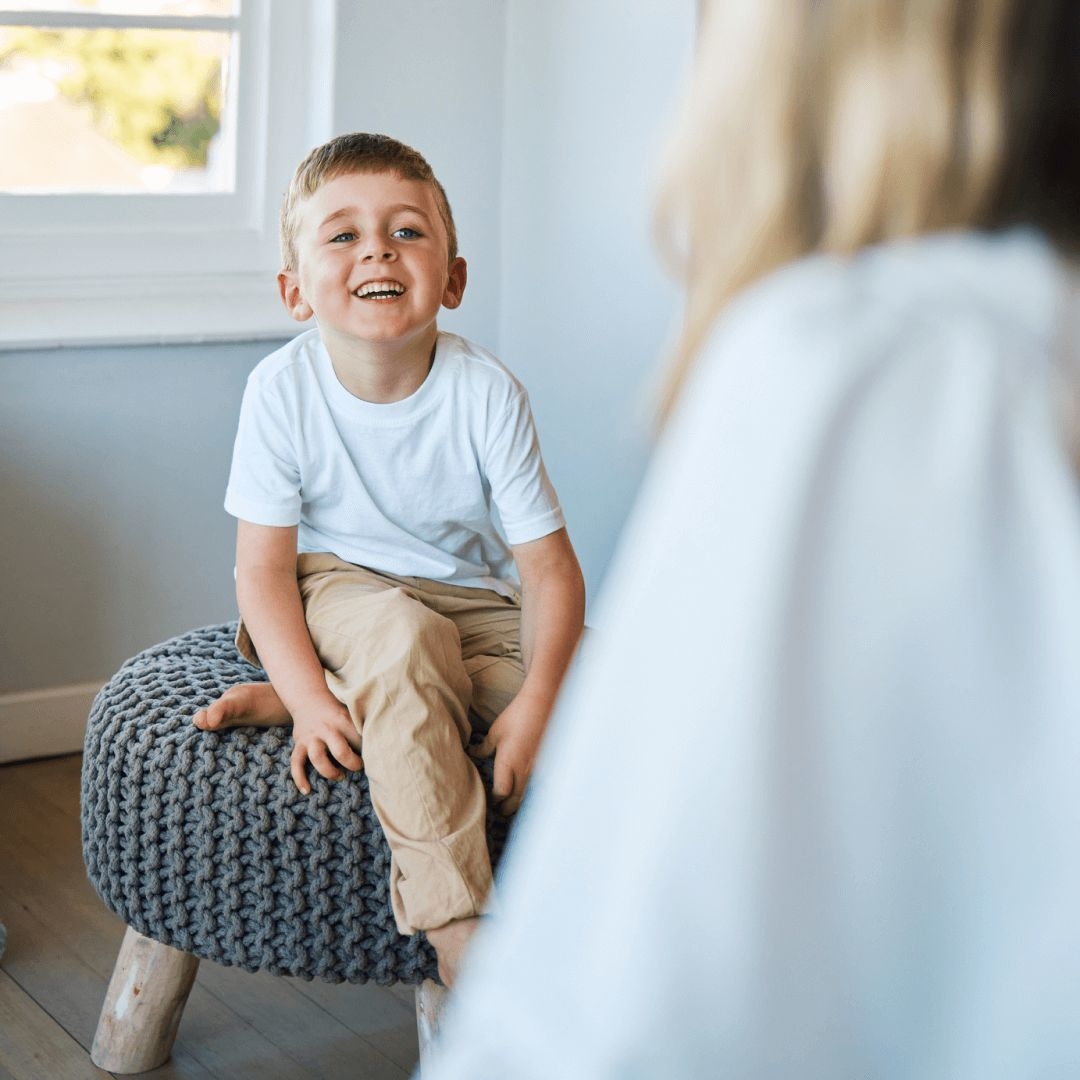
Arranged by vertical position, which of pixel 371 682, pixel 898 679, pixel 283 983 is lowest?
pixel 283 983

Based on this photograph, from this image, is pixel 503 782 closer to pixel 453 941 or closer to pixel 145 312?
pixel 453 941

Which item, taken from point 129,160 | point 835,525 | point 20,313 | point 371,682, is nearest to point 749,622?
point 835,525

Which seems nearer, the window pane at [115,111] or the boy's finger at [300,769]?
the boy's finger at [300,769]

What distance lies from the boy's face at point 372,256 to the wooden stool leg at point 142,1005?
2.31 feet

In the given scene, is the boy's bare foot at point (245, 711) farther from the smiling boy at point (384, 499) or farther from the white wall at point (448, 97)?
the white wall at point (448, 97)

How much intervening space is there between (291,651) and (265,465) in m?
0.23

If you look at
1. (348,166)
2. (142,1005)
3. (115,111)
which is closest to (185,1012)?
(142,1005)

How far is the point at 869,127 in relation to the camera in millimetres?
473

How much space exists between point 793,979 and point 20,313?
2.02 metres

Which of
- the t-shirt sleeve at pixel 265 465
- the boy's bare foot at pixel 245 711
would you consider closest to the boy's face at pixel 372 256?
the t-shirt sleeve at pixel 265 465

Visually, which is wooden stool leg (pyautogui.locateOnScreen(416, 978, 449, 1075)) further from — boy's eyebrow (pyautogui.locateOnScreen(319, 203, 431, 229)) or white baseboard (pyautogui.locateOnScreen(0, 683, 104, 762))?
white baseboard (pyautogui.locateOnScreen(0, 683, 104, 762))

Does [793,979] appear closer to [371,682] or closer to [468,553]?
A: [371,682]

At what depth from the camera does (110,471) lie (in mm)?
2344

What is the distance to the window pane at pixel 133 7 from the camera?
223 cm
